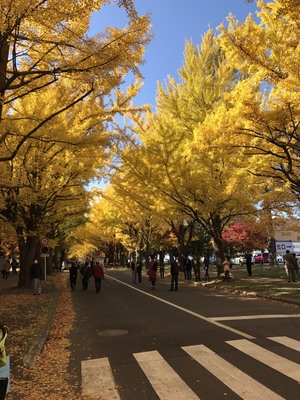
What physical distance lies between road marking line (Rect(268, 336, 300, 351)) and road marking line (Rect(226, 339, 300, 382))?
1.69 feet

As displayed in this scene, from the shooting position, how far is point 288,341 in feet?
21.4

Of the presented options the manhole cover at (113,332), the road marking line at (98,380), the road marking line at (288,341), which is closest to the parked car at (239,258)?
the manhole cover at (113,332)

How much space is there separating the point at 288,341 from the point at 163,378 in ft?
9.31

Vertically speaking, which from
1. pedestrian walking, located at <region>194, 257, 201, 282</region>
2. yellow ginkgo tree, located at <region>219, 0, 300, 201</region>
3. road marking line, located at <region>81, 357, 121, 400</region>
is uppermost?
yellow ginkgo tree, located at <region>219, 0, 300, 201</region>

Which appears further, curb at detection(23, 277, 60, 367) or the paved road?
curb at detection(23, 277, 60, 367)

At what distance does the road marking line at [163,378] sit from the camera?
4.27 m

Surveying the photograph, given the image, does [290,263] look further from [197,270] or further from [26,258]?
[26,258]

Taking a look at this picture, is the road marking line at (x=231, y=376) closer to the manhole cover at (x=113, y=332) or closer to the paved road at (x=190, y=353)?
the paved road at (x=190, y=353)

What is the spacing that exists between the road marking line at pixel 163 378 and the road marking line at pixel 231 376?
1.67 feet

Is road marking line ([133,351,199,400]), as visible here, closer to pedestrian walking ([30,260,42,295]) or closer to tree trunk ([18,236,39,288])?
pedestrian walking ([30,260,42,295])

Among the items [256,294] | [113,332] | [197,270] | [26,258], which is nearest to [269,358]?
[113,332]

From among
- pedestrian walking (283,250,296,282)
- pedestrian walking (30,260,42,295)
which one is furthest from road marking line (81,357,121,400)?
pedestrian walking (283,250,296,282)

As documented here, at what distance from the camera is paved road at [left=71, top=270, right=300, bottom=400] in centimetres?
443

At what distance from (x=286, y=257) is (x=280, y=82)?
33.2 ft
